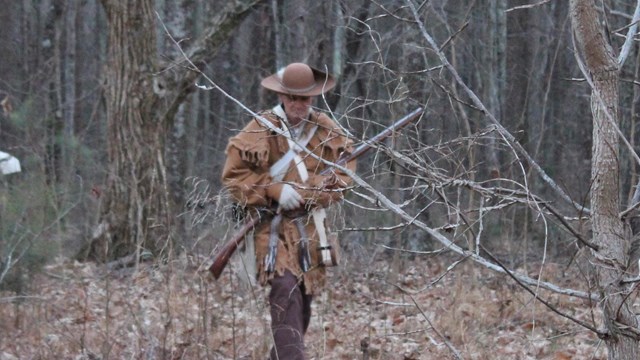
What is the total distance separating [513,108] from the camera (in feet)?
63.5

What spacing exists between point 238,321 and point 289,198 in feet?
5.38

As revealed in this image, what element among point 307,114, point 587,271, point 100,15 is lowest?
point 587,271

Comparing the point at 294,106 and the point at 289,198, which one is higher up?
the point at 294,106

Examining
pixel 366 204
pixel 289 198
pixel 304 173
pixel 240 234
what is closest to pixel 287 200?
pixel 289 198

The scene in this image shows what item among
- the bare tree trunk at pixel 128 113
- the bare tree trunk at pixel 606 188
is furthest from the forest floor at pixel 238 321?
the bare tree trunk at pixel 606 188

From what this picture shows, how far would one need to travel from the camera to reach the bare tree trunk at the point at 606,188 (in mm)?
2914

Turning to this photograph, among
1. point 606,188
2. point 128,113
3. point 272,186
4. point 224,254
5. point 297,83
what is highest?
point 128,113

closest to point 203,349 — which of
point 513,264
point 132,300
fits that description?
point 132,300

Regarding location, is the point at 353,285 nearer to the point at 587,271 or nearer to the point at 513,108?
the point at 587,271

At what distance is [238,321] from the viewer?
23.1 feet

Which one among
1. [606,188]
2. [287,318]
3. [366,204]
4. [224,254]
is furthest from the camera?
[366,204]

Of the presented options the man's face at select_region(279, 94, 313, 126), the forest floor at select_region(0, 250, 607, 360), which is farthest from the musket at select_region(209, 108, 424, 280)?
the man's face at select_region(279, 94, 313, 126)

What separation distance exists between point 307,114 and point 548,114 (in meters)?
17.9

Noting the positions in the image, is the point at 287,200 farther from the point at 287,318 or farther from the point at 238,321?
the point at 238,321
